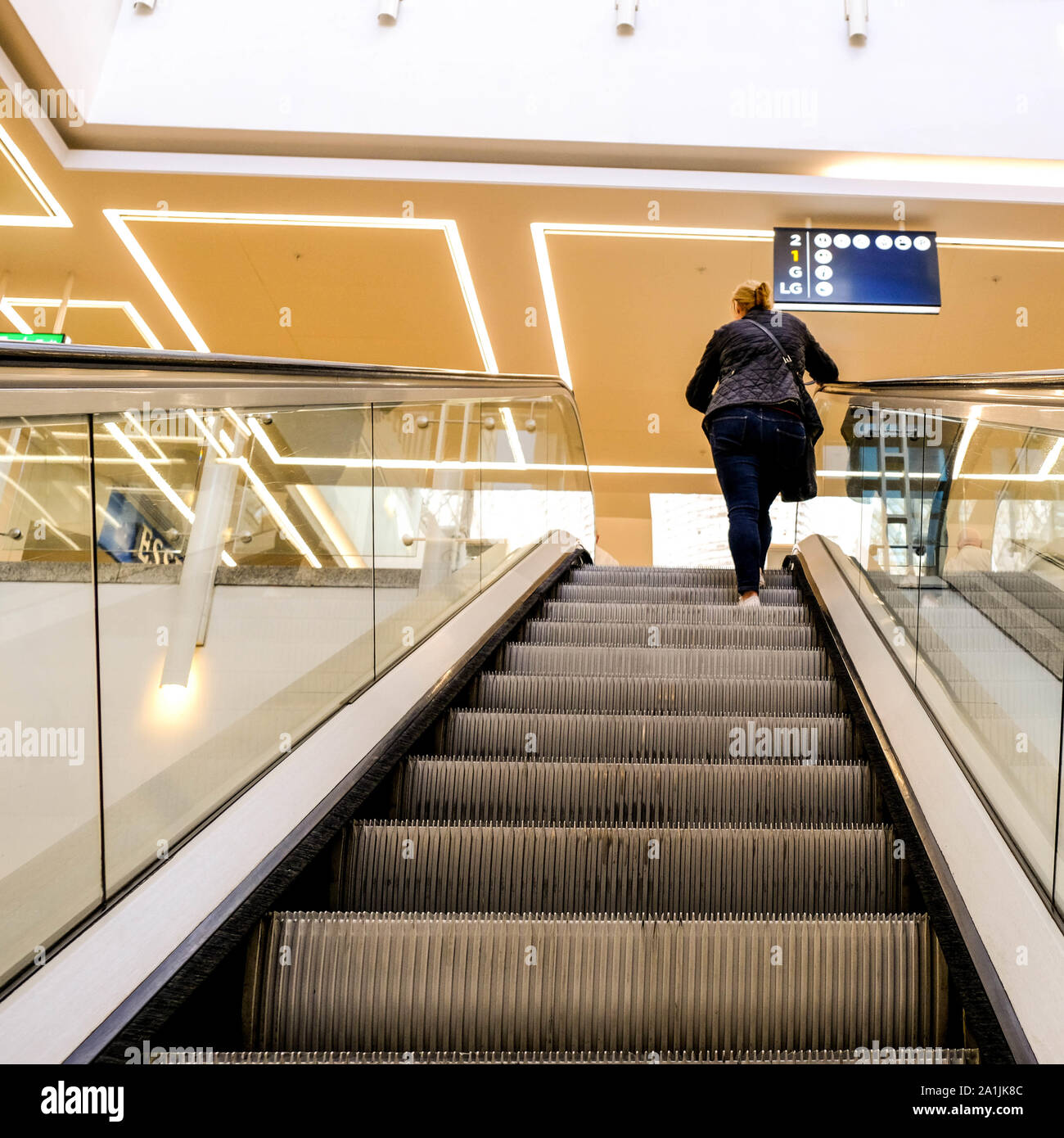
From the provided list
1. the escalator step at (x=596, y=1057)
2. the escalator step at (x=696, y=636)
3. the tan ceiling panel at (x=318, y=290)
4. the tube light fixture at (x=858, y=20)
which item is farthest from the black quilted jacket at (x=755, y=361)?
the tan ceiling panel at (x=318, y=290)

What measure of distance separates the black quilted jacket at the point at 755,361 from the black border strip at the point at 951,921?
6.82 feet

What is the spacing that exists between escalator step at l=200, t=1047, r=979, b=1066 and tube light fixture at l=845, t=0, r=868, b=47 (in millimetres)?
7113

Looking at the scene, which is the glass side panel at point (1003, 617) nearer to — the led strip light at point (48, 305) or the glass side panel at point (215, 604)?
the glass side panel at point (215, 604)

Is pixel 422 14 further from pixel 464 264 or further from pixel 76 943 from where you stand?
pixel 76 943

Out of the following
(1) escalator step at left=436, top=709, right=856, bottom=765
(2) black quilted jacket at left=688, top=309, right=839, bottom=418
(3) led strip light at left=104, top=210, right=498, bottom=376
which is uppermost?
(3) led strip light at left=104, top=210, right=498, bottom=376

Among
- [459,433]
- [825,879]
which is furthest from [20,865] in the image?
[459,433]

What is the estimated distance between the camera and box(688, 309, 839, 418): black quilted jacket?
4637 mm

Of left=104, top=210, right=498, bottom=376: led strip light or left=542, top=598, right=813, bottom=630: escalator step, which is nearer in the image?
left=542, top=598, right=813, bottom=630: escalator step

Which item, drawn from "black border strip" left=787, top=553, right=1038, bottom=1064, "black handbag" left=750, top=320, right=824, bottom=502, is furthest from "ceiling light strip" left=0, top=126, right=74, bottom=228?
"black border strip" left=787, top=553, right=1038, bottom=1064

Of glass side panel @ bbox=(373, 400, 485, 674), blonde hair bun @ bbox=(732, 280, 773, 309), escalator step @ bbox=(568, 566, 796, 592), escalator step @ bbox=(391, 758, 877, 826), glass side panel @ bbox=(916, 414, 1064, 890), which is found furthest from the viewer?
escalator step @ bbox=(568, 566, 796, 592)

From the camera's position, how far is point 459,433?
453 cm

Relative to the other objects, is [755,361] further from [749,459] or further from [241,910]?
[241,910]

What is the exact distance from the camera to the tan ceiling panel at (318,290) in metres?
8.03

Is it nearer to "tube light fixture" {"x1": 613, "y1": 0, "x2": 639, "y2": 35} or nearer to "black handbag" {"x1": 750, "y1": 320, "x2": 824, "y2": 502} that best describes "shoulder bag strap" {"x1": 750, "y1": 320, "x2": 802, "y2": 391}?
"black handbag" {"x1": 750, "y1": 320, "x2": 824, "y2": 502}
